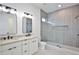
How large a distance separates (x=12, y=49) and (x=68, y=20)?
1.55 metres

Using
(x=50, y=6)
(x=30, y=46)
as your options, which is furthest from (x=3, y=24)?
(x=50, y=6)

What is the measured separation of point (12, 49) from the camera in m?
2.13

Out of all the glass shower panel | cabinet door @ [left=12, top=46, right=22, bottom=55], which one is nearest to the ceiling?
the glass shower panel

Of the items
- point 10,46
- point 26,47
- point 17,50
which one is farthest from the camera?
point 26,47

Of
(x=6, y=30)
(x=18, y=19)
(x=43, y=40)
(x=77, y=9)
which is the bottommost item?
(x=43, y=40)

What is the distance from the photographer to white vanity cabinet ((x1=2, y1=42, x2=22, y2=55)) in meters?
2.00

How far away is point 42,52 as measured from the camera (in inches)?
93.7

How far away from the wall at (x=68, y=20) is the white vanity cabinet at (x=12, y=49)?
1.00m

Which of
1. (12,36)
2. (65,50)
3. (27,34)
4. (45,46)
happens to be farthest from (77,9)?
(12,36)

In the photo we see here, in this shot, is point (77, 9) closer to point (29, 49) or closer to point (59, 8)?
point (59, 8)

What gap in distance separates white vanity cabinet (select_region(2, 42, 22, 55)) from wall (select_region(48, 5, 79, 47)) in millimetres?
1002

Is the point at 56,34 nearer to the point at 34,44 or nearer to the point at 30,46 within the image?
the point at 34,44

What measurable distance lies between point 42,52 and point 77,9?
1.35m

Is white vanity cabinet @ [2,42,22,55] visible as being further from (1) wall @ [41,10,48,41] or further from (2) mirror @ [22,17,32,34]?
(1) wall @ [41,10,48,41]
